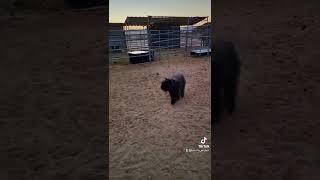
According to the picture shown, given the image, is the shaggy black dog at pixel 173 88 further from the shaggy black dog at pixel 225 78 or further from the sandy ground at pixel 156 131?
the shaggy black dog at pixel 225 78

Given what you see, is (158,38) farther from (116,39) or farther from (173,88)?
(173,88)

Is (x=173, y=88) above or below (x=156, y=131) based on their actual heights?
Result: above

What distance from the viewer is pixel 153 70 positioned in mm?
7184
